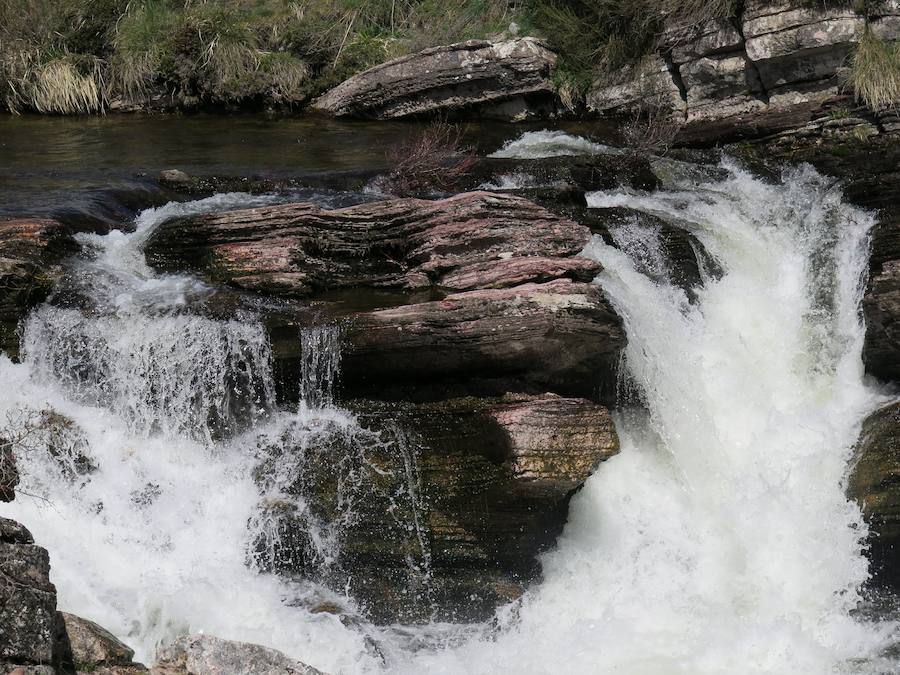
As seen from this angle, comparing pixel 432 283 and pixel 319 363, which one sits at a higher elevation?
pixel 432 283

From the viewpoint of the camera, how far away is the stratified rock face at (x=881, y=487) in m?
8.74

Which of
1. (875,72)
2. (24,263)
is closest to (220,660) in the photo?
(24,263)

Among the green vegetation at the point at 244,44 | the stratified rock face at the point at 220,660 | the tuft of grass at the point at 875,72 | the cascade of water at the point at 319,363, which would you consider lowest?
the stratified rock face at the point at 220,660

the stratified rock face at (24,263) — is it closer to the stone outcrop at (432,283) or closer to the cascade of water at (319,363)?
the stone outcrop at (432,283)

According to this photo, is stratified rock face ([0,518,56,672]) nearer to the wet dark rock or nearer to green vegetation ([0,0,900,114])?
the wet dark rock

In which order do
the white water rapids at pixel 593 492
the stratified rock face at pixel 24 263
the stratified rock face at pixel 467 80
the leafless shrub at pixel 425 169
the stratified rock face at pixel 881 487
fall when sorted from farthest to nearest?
the stratified rock face at pixel 467 80 → the leafless shrub at pixel 425 169 → the stratified rock face at pixel 24 263 → the stratified rock face at pixel 881 487 → the white water rapids at pixel 593 492

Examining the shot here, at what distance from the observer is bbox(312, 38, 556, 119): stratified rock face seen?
17516mm

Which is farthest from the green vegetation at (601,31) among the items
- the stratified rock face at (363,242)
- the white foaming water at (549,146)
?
the stratified rock face at (363,242)

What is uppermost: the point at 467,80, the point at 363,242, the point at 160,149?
the point at 467,80

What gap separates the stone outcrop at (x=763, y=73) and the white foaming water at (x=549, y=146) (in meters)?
1.34

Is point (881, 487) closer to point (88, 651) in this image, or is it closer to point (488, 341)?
point (488, 341)

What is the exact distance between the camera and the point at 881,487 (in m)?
9.00

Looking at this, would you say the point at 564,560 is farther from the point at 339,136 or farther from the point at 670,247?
the point at 339,136

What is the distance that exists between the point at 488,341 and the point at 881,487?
3.60 metres
